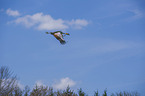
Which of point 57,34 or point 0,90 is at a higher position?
point 57,34

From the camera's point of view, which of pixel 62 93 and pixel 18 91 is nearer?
pixel 18 91

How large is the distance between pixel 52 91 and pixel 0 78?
9202 millimetres

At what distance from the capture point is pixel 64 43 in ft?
36.9

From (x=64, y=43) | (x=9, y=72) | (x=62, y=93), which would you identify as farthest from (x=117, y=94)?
(x=64, y=43)

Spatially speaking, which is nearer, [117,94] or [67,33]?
[67,33]

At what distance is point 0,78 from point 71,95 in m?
10.0

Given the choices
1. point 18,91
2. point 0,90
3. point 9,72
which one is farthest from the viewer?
point 18,91

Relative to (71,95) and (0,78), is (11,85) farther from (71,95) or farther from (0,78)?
(71,95)

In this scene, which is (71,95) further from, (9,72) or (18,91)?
(9,72)

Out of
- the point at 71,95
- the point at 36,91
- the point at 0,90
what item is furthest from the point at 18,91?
the point at 71,95

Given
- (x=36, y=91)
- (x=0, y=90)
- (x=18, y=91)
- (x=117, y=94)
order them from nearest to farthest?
(x=0, y=90)
(x=18, y=91)
(x=36, y=91)
(x=117, y=94)

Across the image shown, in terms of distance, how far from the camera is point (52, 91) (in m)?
26.6

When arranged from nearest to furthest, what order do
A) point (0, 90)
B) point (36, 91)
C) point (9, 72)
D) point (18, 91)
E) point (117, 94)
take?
point (0, 90) → point (9, 72) → point (18, 91) → point (36, 91) → point (117, 94)

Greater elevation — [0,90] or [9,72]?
[9,72]
